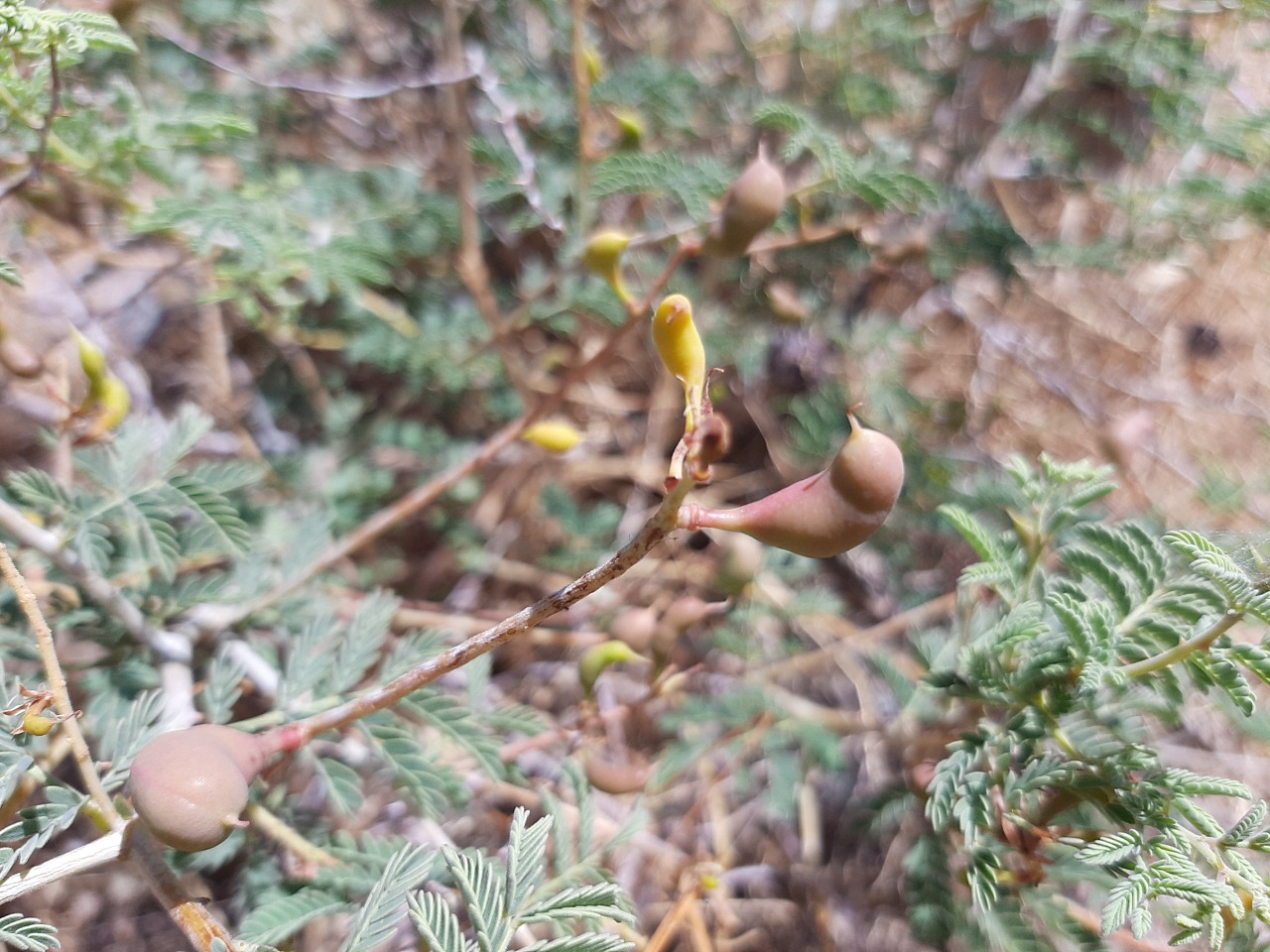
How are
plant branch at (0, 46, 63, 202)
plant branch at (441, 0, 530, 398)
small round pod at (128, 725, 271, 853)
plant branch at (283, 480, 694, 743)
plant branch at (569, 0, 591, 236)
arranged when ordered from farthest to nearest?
plant branch at (441, 0, 530, 398)
plant branch at (569, 0, 591, 236)
plant branch at (0, 46, 63, 202)
small round pod at (128, 725, 271, 853)
plant branch at (283, 480, 694, 743)

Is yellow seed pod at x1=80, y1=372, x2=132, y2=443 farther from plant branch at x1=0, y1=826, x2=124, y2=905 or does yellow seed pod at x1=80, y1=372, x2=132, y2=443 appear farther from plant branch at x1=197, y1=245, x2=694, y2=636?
plant branch at x1=0, y1=826, x2=124, y2=905

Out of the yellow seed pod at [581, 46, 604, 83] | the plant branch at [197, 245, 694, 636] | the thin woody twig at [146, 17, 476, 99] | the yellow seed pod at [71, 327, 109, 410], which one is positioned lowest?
the plant branch at [197, 245, 694, 636]

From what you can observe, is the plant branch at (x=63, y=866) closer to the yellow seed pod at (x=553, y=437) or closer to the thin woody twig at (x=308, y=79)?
the yellow seed pod at (x=553, y=437)

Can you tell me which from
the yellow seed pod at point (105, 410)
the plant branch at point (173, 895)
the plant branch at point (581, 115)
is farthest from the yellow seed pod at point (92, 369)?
the plant branch at point (581, 115)

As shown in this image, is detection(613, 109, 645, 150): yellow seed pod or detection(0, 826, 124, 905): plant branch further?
detection(613, 109, 645, 150): yellow seed pod

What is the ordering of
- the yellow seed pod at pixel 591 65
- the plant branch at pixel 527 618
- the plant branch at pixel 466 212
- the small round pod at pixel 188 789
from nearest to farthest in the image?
the plant branch at pixel 527 618 < the small round pod at pixel 188 789 < the yellow seed pod at pixel 591 65 < the plant branch at pixel 466 212

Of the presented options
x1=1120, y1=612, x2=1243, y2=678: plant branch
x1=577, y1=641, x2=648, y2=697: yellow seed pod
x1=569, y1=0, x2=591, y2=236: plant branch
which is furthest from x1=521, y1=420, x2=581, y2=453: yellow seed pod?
x1=1120, y1=612, x2=1243, y2=678: plant branch

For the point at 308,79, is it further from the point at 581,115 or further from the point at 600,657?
the point at 600,657
